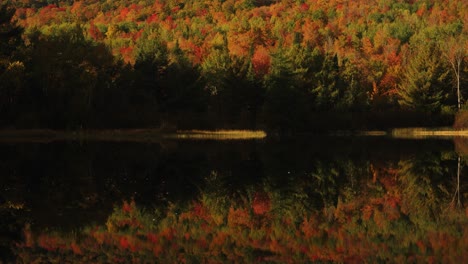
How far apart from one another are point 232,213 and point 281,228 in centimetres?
207

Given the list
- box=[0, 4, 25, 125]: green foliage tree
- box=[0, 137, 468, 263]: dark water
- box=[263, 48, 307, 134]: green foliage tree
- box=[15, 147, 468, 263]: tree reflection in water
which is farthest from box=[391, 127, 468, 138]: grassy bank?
box=[15, 147, 468, 263]: tree reflection in water

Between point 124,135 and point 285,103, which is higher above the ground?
point 285,103

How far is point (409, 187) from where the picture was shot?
19.6 m

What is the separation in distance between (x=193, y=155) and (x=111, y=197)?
16246 mm

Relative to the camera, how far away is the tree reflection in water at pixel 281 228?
35.4 feet

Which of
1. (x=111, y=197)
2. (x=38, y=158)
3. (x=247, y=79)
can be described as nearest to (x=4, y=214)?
(x=111, y=197)

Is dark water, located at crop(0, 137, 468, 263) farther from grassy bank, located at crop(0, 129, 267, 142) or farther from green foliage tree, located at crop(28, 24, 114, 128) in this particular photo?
green foliage tree, located at crop(28, 24, 114, 128)

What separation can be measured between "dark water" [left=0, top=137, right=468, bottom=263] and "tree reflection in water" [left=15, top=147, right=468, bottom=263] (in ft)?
0.08

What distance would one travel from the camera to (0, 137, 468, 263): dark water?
11039 mm

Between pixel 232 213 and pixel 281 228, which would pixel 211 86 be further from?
pixel 281 228

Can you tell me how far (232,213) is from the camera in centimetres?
1511

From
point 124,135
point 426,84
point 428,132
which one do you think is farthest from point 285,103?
point 426,84

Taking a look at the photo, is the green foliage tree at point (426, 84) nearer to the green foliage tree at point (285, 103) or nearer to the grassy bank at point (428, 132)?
the grassy bank at point (428, 132)

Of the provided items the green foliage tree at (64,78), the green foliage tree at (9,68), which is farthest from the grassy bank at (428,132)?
the green foliage tree at (9,68)
